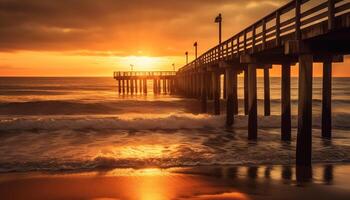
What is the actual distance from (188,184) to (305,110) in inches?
133

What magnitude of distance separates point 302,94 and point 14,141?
11.5 meters

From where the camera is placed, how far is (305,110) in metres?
9.64

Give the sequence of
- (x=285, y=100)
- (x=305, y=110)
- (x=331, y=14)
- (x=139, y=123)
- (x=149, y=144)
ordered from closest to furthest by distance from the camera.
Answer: (x=331, y=14) → (x=305, y=110) → (x=285, y=100) → (x=149, y=144) → (x=139, y=123)

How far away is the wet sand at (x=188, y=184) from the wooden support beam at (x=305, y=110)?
0.40 m

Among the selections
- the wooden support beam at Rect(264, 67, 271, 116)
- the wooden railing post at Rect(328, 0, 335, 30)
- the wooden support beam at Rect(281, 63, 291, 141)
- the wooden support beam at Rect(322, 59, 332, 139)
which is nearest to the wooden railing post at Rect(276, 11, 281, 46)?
the wooden support beam at Rect(281, 63, 291, 141)

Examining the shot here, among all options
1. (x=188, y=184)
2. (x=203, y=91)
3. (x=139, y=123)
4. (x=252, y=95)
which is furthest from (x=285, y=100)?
(x=203, y=91)

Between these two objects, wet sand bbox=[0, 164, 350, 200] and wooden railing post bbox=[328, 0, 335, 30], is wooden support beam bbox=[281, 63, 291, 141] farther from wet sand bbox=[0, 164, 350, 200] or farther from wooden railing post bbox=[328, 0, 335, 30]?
wooden railing post bbox=[328, 0, 335, 30]

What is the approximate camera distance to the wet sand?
797 cm

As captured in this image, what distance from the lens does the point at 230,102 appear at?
1806cm

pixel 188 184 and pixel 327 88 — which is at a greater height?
pixel 327 88

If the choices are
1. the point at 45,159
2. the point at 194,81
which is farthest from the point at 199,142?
the point at 194,81

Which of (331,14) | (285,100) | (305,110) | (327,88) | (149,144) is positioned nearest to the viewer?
(331,14)

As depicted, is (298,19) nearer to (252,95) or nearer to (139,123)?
(252,95)

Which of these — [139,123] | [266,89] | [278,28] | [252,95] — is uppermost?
[278,28]
